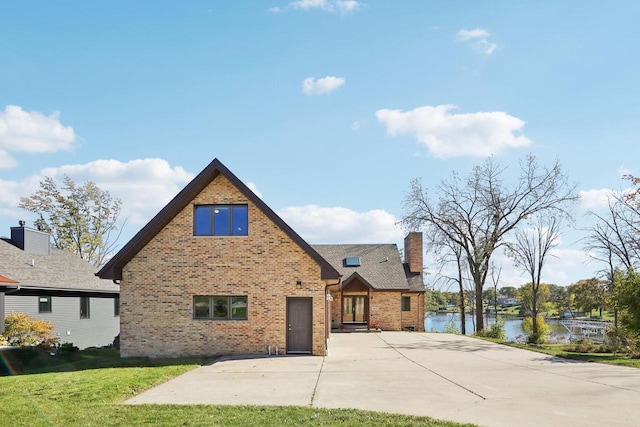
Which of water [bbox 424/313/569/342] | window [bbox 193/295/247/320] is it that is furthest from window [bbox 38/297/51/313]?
water [bbox 424/313/569/342]

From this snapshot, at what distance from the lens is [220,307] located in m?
17.4

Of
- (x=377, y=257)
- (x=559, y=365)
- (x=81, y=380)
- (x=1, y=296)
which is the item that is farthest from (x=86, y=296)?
(x=559, y=365)

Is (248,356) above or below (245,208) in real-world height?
below

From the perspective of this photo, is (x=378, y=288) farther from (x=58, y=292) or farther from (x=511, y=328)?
(x=511, y=328)

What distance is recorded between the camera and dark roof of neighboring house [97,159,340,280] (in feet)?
56.0

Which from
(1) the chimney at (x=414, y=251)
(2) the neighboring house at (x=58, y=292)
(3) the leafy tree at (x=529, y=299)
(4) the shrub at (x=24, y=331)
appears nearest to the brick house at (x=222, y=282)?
(4) the shrub at (x=24, y=331)

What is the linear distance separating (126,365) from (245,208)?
623 centimetres

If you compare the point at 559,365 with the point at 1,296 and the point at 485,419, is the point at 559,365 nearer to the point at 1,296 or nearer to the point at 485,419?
the point at 485,419

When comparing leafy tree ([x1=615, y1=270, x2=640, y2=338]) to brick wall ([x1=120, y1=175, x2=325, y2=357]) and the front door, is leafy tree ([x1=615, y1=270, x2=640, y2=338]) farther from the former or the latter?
the front door

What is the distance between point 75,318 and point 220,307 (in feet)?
39.4

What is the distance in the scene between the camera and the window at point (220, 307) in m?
17.3

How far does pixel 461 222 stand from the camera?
3553 centimetres

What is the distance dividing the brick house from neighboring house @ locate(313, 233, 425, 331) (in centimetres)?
1273

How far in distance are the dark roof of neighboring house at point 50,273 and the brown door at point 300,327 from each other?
11020 mm
